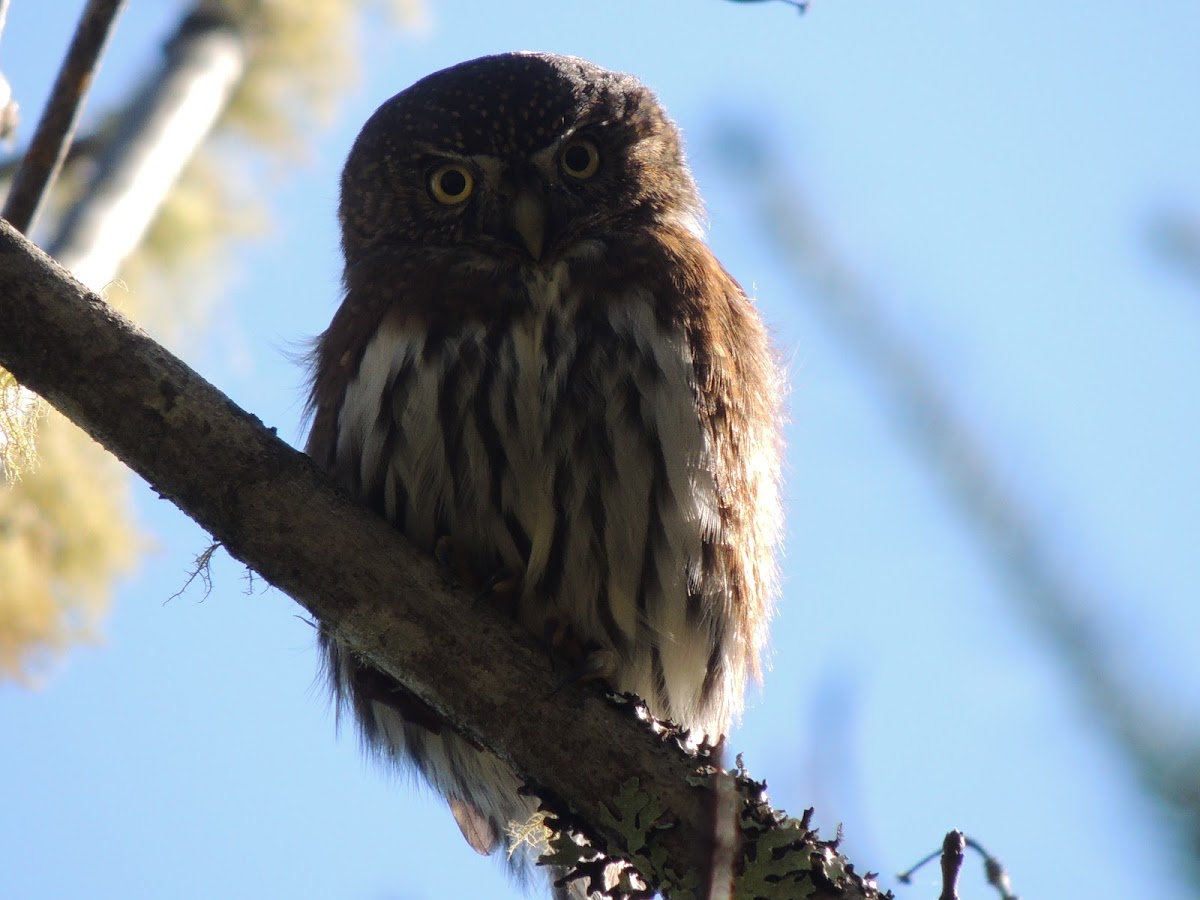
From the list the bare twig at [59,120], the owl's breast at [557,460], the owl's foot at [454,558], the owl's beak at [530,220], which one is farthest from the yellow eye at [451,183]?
the owl's foot at [454,558]

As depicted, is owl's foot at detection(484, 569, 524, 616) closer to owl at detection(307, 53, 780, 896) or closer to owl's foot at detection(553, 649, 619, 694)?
owl at detection(307, 53, 780, 896)

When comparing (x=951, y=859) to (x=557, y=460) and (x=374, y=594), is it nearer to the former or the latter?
(x=374, y=594)

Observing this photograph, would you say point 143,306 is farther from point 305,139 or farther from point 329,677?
point 329,677

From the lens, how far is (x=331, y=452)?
10.4 feet

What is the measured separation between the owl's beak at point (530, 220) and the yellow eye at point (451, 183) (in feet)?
0.63

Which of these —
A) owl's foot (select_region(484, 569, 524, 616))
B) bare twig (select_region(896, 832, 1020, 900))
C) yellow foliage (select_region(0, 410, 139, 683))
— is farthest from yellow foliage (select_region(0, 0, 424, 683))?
bare twig (select_region(896, 832, 1020, 900))

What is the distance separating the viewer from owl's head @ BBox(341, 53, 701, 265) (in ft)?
11.6

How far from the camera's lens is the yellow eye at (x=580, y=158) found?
3684 millimetres

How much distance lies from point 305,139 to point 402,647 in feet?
14.9

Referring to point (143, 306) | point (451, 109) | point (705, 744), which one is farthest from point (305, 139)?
point (705, 744)

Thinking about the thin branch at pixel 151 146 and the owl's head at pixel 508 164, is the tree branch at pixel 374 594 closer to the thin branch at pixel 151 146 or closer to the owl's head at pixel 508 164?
the owl's head at pixel 508 164

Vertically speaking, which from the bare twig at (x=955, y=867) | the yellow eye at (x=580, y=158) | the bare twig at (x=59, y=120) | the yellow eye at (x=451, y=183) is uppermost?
the yellow eye at (x=580, y=158)

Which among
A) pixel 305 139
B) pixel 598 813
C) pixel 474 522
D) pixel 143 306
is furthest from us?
pixel 305 139

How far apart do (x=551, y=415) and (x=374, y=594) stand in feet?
2.16
